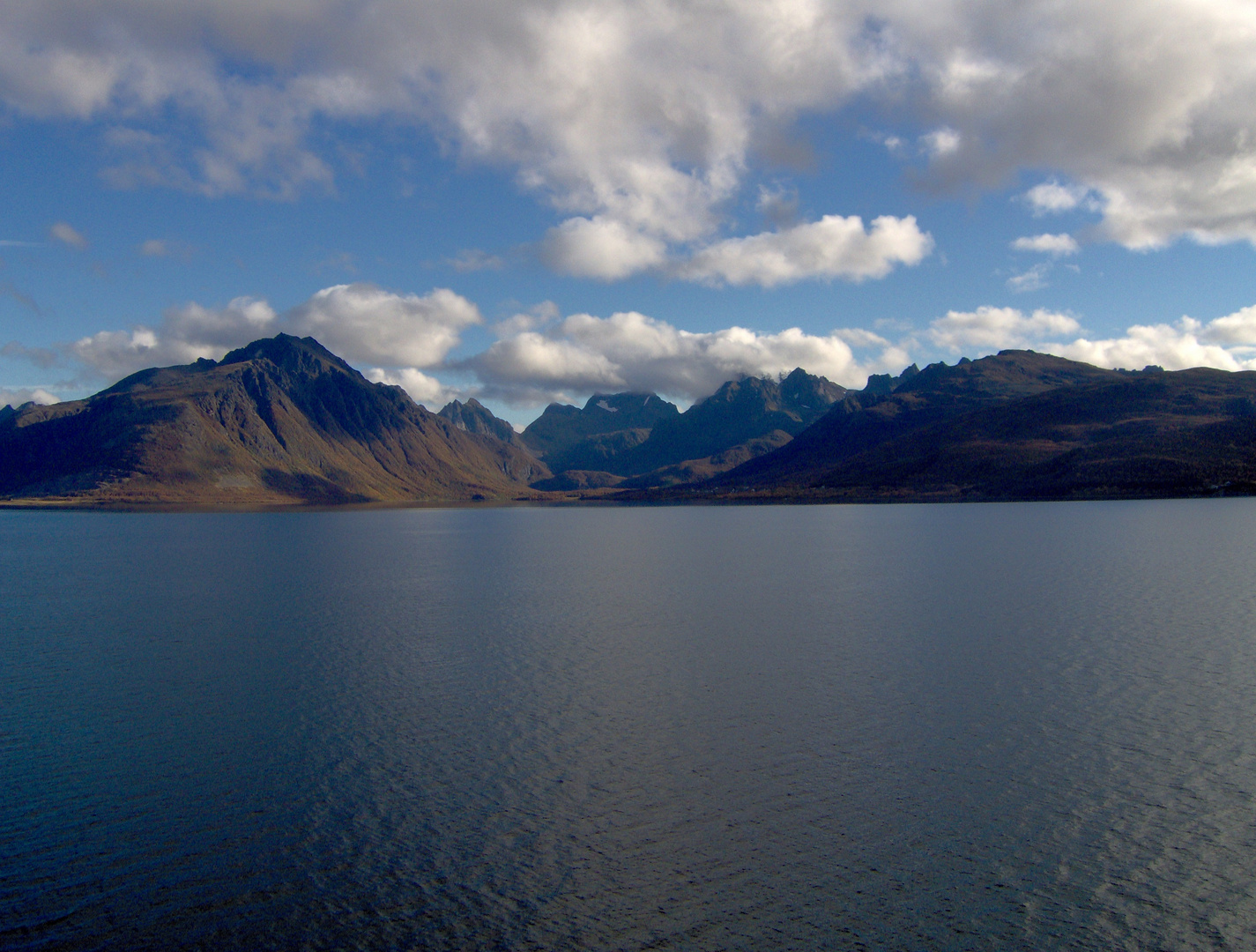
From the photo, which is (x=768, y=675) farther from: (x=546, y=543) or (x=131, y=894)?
(x=546, y=543)

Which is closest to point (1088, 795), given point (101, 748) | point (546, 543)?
point (101, 748)

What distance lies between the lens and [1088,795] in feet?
80.0

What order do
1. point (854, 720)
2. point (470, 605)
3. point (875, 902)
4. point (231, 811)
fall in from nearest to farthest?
point (875, 902)
point (231, 811)
point (854, 720)
point (470, 605)

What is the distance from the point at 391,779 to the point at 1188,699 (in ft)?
109

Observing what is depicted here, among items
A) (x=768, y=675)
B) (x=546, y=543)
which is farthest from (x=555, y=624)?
(x=546, y=543)

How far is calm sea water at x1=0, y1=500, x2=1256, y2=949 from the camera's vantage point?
1817 centimetres

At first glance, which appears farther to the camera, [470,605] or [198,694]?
[470,605]

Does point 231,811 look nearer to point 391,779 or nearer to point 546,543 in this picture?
point 391,779

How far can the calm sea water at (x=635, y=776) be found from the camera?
1817 centimetres

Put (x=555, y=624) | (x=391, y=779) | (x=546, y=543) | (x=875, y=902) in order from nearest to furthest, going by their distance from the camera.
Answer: (x=875, y=902), (x=391, y=779), (x=555, y=624), (x=546, y=543)

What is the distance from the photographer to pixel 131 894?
745 inches

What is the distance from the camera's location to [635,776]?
26625mm

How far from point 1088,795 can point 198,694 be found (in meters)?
36.4

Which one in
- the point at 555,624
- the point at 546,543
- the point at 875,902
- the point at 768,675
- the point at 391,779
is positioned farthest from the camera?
the point at 546,543
